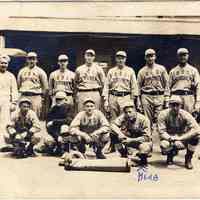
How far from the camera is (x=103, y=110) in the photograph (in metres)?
3.62

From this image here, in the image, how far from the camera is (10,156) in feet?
10.9

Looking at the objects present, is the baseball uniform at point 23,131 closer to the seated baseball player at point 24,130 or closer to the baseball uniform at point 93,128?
the seated baseball player at point 24,130

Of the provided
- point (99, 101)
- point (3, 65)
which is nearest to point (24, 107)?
point (3, 65)

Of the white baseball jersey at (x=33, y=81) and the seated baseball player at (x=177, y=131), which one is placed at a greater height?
the white baseball jersey at (x=33, y=81)

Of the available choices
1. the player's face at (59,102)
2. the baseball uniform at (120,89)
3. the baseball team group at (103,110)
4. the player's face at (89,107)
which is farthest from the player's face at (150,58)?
the player's face at (59,102)

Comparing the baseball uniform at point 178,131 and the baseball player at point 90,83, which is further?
the baseball player at point 90,83

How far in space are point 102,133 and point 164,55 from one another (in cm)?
112

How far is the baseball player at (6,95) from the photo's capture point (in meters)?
3.52

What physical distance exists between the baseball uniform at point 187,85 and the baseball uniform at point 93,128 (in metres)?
0.57

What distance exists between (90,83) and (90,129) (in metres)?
0.42
